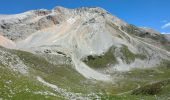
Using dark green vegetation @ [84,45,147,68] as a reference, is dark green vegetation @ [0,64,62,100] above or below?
below

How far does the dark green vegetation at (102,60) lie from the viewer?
17662 centimetres

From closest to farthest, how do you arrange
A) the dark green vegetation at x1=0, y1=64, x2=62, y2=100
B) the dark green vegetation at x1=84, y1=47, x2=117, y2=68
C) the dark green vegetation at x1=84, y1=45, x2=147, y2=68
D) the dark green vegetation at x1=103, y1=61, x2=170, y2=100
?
the dark green vegetation at x1=0, y1=64, x2=62, y2=100, the dark green vegetation at x1=103, y1=61, x2=170, y2=100, the dark green vegetation at x1=84, y1=47, x2=117, y2=68, the dark green vegetation at x1=84, y1=45, x2=147, y2=68

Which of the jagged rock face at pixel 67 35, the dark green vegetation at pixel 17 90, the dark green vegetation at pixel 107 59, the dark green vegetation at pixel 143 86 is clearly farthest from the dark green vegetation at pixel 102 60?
the dark green vegetation at pixel 17 90

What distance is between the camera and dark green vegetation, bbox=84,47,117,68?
17662 centimetres

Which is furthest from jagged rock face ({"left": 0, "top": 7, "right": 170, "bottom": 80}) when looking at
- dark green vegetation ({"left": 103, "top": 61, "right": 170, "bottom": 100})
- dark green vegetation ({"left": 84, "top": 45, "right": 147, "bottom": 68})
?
dark green vegetation ({"left": 103, "top": 61, "right": 170, "bottom": 100})

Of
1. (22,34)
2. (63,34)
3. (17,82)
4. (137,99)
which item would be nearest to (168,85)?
(137,99)

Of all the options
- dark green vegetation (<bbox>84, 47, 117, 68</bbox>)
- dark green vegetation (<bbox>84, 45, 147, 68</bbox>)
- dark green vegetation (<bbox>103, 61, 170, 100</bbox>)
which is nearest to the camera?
dark green vegetation (<bbox>103, 61, 170, 100</bbox>)

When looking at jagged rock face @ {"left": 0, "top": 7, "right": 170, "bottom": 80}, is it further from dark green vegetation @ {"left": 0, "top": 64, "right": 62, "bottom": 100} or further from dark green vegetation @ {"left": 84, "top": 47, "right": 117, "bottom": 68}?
dark green vegetation @ {"left": 0, "top": 64, "right": 62, "bottom": 100}

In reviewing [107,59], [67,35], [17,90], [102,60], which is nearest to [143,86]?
[17,90]

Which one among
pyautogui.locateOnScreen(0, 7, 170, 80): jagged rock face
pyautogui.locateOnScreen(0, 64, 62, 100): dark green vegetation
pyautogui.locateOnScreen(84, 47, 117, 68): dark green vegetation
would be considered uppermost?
pyautogui.locateOnScreen(0, 7, 170, 80): jagged rock face

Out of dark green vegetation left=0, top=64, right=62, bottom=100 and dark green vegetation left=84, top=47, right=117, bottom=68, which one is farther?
dark green vegetation left=84, top=47, right=117, bottom=68

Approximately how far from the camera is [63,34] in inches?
6801

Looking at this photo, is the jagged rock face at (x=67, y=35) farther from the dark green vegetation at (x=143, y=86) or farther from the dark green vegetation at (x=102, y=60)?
the dark green vegetation at (x=143, y=86)

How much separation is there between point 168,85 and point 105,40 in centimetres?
14095
